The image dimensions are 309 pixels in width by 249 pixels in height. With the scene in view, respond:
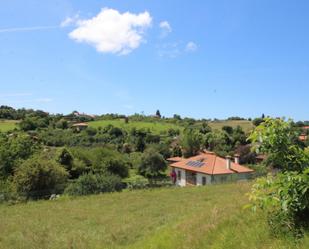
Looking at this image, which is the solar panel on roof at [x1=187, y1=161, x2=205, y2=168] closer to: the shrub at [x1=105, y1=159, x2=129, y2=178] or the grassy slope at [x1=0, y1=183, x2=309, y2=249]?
the shrub at [x1=105, y1=159, x2=129, y2=178]

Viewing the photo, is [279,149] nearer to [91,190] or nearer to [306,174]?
[306,174]

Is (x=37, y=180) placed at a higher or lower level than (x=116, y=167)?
higher

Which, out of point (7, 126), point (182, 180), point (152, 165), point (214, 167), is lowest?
point (182, 180)

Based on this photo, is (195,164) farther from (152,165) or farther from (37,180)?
(37,180)

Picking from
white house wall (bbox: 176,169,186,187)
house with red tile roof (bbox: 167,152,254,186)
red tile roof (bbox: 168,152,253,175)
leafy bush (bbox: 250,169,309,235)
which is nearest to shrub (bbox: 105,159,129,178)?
house with red tile roof (bbox: 167,152,254,186)

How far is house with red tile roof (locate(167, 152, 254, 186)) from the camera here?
36156 mm

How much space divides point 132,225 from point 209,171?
26213 mm

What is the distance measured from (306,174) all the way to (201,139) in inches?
2799

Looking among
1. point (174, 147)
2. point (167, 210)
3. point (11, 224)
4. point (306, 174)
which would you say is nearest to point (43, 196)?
point (11, 224)

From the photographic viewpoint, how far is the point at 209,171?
1435 inches

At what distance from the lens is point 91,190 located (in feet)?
80.6

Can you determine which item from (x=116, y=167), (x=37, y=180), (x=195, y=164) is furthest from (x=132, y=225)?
(x=116, y=167)

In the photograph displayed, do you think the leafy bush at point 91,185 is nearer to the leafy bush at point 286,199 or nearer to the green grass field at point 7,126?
the leafy bush at point 286,199

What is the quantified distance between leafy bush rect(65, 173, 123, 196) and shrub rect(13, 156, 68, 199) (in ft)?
7.17
